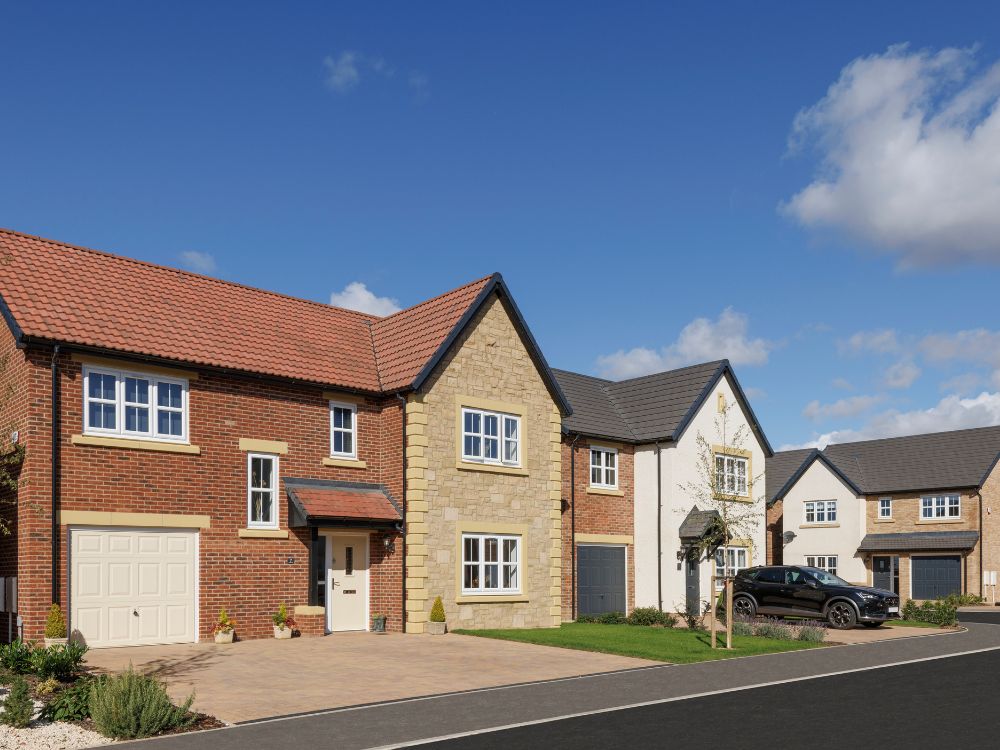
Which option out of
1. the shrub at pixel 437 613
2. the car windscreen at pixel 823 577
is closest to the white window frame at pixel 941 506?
the car windscreen at pixel 823 577

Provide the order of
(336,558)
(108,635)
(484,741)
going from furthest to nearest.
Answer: (336,558)
(108,635)
(484,741)

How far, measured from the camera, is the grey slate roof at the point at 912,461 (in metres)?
45.9

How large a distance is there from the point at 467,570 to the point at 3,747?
14.0 metres

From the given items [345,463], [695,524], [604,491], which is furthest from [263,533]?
[695,524]

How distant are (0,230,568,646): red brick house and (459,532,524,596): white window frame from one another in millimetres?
1782

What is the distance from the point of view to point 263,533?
69.4 ft

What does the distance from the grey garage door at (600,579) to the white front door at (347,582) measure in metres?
8.47

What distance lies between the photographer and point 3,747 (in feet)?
35.8

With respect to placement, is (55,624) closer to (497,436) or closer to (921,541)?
(497,436)

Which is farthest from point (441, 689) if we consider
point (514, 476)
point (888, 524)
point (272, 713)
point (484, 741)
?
point (888, 524)

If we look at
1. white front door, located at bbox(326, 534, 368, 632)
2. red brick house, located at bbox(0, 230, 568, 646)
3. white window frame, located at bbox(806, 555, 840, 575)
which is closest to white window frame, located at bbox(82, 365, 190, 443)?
red brick house, located at bbox(0, 230, 568, 646)

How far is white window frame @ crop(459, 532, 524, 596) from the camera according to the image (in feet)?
78.4

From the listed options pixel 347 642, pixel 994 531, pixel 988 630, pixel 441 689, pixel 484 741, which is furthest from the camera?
pixel 994 531

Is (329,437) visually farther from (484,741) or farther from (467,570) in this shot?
(484,741)
